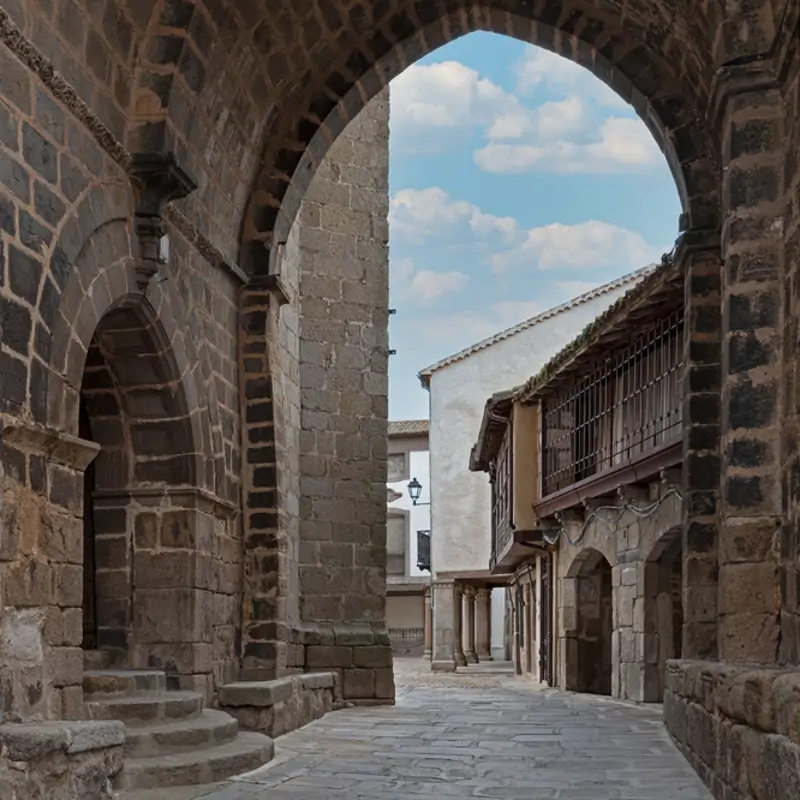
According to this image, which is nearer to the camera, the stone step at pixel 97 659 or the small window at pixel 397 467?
the stone step at pixel 97 659

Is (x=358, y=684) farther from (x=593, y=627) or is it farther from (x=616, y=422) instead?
(x=593, y=627)

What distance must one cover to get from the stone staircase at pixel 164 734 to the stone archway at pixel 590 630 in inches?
335

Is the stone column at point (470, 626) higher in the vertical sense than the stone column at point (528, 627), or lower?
lower

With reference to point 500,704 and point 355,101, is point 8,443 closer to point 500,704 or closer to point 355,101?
point 355,101

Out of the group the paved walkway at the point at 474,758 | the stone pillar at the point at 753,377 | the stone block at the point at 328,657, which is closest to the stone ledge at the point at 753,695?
the stone pillar at the point at 753,377

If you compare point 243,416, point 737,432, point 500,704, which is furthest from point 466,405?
point 737,432

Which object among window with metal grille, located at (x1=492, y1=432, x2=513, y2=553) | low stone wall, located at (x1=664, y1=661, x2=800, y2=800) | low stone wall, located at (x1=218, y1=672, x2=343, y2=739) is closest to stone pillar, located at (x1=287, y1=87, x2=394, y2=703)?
low stone wall, located at (x1=218, y1=672, x2=343, y2=739)

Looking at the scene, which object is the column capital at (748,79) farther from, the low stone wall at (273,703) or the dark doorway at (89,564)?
the low stone wall at (273,703)

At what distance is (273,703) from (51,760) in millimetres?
3354

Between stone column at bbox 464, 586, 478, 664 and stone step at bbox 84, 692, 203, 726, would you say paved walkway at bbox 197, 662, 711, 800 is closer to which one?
stone step at bbox 84, 692, 203, 726

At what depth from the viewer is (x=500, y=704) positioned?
456 inches

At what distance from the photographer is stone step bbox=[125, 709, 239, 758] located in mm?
5824

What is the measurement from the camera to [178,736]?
604 centimetres

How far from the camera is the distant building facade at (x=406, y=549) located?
3353cm
